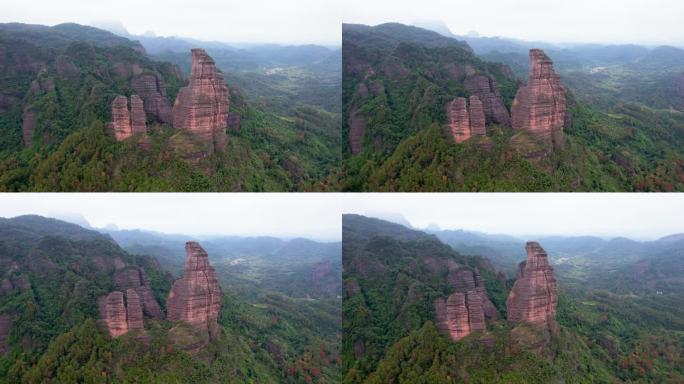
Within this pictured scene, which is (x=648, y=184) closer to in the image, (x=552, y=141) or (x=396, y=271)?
(x=552, y=141)

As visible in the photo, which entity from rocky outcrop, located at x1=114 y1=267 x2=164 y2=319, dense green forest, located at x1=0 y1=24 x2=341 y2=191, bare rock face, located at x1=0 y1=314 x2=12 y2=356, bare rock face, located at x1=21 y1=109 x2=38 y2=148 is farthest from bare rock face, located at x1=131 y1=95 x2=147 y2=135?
bare rock face, located at x1=0 y1=314 x2=12 y2=356

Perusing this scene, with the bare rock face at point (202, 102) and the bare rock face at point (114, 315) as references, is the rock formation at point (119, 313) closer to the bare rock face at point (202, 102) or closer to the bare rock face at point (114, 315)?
the bare rock face at point (114, 315)

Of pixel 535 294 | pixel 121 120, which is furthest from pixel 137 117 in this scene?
pixel 535 294

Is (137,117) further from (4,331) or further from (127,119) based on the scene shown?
(4,331)

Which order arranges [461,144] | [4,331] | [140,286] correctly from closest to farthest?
1. [4,331]
2. [140,286]
3. [461,144]

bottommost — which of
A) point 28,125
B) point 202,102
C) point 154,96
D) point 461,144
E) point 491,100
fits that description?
point 461,144

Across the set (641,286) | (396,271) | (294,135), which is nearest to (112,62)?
(294,135)

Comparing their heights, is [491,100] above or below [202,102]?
below
